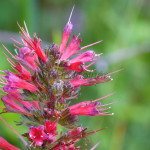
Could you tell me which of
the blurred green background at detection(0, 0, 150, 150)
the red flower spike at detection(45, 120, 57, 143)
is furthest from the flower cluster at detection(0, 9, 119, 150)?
the blurred green background at detection(0, 0, 150, 150)

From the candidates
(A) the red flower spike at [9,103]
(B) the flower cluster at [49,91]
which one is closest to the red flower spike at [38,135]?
(B) the flower cluster at [49,91]

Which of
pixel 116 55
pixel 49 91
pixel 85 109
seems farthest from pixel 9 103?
pixel 116 55

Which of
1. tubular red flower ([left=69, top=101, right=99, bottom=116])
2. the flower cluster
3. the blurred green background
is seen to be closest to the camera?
the flower cluster

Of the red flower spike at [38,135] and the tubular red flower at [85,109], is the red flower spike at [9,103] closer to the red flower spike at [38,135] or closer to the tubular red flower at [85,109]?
the red flower spike at [38,135]

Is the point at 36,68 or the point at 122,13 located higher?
the point at 122,13

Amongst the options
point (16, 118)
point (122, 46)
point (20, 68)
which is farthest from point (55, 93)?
point (122, 46)

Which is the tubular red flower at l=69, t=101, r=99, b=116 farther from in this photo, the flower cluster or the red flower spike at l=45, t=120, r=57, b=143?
the red flower spike at l=45, t=120, r=57, b=143

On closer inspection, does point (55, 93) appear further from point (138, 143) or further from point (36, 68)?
point (138, 143)
